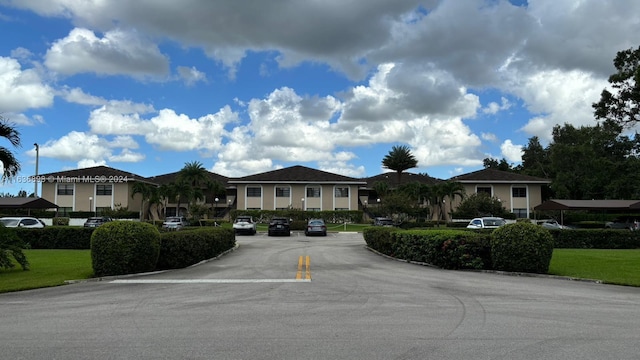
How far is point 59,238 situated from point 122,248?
14.4 metres

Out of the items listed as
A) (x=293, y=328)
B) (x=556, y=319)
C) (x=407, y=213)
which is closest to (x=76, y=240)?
(x=293, y=328)

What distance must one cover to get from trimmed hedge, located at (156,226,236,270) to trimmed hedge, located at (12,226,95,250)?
978 centimetres

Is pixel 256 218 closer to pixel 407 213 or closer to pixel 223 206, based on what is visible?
pixel 223 206

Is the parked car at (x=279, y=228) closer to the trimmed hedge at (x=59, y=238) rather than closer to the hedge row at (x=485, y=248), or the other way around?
the trimmed hedge at (x=59, y=238)

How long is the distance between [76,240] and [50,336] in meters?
21.1

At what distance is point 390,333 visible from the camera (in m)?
7.14

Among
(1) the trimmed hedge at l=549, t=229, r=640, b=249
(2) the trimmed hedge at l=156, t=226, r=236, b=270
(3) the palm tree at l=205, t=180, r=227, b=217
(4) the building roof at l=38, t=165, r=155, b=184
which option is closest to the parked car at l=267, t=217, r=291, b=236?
(1) the trimmed hedge at l=549, t=229, r=640, b=249

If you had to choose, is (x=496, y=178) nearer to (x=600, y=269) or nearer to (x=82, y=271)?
(x=600, y=269)

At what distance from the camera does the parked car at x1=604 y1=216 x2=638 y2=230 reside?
46969 millimetres

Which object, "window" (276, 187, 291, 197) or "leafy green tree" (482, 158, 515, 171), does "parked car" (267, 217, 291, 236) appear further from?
"leafy green tree" (482, 158, 515, 171)

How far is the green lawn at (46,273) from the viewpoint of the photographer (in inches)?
486

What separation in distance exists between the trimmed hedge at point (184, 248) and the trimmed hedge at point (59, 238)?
385 inches

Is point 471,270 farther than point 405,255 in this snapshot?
No

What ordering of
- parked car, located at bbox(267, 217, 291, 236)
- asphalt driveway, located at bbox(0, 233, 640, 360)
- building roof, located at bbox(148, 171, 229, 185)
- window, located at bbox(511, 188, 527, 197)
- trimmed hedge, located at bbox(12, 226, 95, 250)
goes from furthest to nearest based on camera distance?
building roof, located at bbox(148, 171, 229, 185)
window, located at bbox(511, 188, 527, 197)
parked car, located at bbox(267, 217, 291, 236)
trimmed hedge, located at bbox(12, 226, 95, 250)
asphalt driveway, located at bbox(0, 233, 640, 360)
